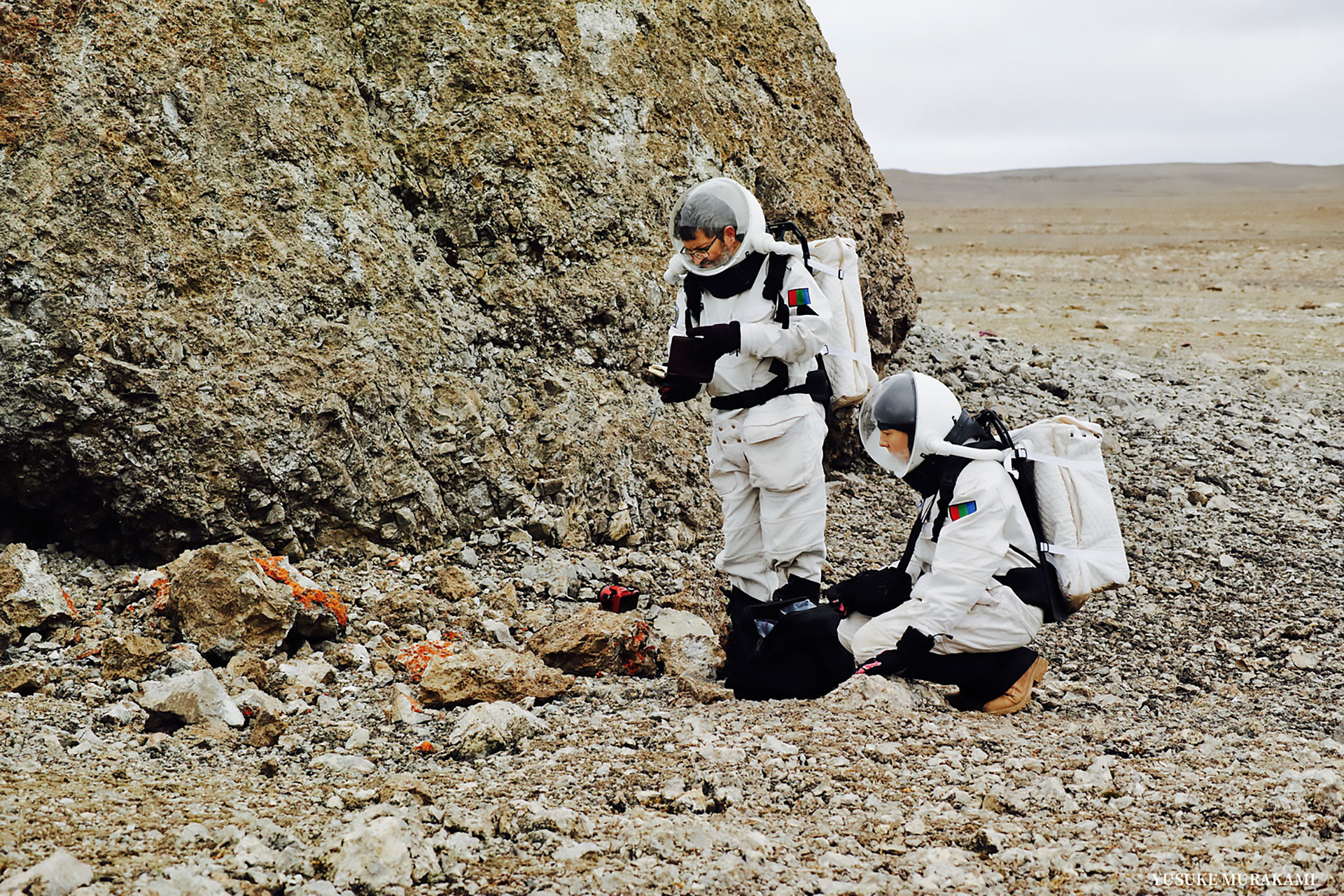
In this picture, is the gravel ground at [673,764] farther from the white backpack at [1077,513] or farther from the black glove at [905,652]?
the white backpack at [1077,513]

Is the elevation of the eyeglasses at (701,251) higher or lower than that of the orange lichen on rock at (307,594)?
higher

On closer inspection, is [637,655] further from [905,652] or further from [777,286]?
[777,286]

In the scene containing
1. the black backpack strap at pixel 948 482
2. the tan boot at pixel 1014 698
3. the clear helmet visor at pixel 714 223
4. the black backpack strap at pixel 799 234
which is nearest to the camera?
the black backpack strap at pixel 948 482

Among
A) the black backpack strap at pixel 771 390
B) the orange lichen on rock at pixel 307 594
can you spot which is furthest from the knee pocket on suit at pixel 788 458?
the orange lichen on rock at pixel 307 594

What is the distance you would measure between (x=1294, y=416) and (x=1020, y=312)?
6.53 meters

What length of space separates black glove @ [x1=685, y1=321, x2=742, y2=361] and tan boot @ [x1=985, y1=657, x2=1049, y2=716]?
169cm

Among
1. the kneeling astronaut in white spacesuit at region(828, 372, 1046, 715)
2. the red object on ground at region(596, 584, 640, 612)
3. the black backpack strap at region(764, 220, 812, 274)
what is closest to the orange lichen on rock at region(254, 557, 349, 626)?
the red object on ground at region(596, 584, 640, 612)

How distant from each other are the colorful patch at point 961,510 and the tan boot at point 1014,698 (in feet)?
2.39

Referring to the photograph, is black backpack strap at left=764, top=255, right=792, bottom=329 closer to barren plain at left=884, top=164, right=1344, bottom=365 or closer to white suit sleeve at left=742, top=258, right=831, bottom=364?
white suit sleeve at left=742, top=258, right=831, bottom=364

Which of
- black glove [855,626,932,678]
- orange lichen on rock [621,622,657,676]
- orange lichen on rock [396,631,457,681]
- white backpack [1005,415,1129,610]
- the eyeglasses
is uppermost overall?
the eyeglasses

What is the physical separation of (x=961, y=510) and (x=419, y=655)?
223 centimetres

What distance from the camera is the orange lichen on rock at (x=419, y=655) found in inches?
174

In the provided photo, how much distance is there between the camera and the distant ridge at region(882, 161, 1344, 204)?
6362 centimetres

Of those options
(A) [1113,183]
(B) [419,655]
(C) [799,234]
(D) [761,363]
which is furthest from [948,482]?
(A) [1113,183]
